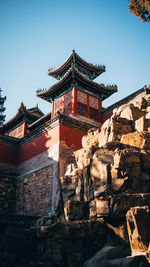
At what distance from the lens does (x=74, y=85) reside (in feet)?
64.6

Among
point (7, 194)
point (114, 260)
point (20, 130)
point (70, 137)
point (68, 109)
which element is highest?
point (68, 109)

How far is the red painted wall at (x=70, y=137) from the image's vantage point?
14390 millimetres

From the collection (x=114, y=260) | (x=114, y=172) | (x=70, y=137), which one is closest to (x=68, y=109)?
(x=70, y=137)

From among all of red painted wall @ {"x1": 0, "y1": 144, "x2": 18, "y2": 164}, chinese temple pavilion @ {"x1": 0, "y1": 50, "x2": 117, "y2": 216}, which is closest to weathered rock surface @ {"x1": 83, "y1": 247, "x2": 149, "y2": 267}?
chinese temple pavilion @ {"x1": 0, "y1": 50, "x2": 117, "y2": 216}

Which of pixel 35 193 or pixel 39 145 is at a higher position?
pixel 39 145

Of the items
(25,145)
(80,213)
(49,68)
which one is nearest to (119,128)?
(80,213)

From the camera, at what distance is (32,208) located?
551 inches

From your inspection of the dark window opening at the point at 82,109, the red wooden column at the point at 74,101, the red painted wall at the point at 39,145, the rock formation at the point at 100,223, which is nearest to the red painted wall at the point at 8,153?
the red painted wall at the point at 39,145

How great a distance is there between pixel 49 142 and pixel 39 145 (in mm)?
1006

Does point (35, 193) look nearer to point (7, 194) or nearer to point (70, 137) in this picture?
point (7, 194)

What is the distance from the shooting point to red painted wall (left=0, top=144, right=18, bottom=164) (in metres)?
16.7

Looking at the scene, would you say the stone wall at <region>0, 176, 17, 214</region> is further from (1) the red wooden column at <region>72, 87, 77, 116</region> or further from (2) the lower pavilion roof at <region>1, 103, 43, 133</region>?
(2) the lower pavilion roof at <region>1, 103, 43, 133</region>

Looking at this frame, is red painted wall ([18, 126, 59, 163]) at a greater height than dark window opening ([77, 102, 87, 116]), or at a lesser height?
lesser

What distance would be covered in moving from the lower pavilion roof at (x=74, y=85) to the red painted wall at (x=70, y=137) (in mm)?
5826
